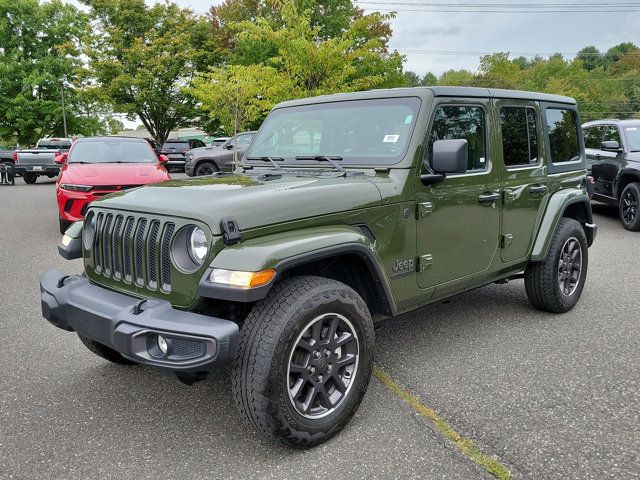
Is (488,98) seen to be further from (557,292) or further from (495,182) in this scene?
(557,292)

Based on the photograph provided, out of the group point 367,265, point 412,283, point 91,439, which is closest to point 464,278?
point 412,283

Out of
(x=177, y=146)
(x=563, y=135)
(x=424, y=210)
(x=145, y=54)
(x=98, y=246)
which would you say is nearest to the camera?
(x=98, y=246)

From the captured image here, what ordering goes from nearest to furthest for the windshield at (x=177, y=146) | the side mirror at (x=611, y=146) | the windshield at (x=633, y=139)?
the windshield at (x=633, y=139)
the side mirror at (x=611, y=146)
the windshield at (x=177, y=146)

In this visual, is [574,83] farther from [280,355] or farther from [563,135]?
[280,355]

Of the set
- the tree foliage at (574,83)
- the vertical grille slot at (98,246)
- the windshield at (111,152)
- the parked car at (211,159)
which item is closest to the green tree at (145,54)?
the parked car at (211,159)

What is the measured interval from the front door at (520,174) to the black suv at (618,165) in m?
5.81

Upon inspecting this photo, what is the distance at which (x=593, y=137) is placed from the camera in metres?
10.5

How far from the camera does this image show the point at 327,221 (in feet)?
9.62

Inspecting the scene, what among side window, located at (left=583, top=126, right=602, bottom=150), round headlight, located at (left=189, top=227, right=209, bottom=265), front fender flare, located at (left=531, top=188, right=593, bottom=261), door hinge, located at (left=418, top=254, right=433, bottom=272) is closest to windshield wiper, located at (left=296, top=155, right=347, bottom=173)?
door hinge, located at (left=418, top=254, right=433, bottom=272)

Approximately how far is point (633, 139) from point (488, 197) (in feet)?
24.0

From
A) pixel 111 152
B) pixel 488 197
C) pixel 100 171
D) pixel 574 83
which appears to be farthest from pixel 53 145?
pixel 574 83

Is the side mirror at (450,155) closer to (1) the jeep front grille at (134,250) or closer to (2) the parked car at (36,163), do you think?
(1) the jeep front grille at (134,250)

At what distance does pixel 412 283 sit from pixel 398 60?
22242 millimetres

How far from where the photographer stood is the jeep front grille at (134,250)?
2730 mm
